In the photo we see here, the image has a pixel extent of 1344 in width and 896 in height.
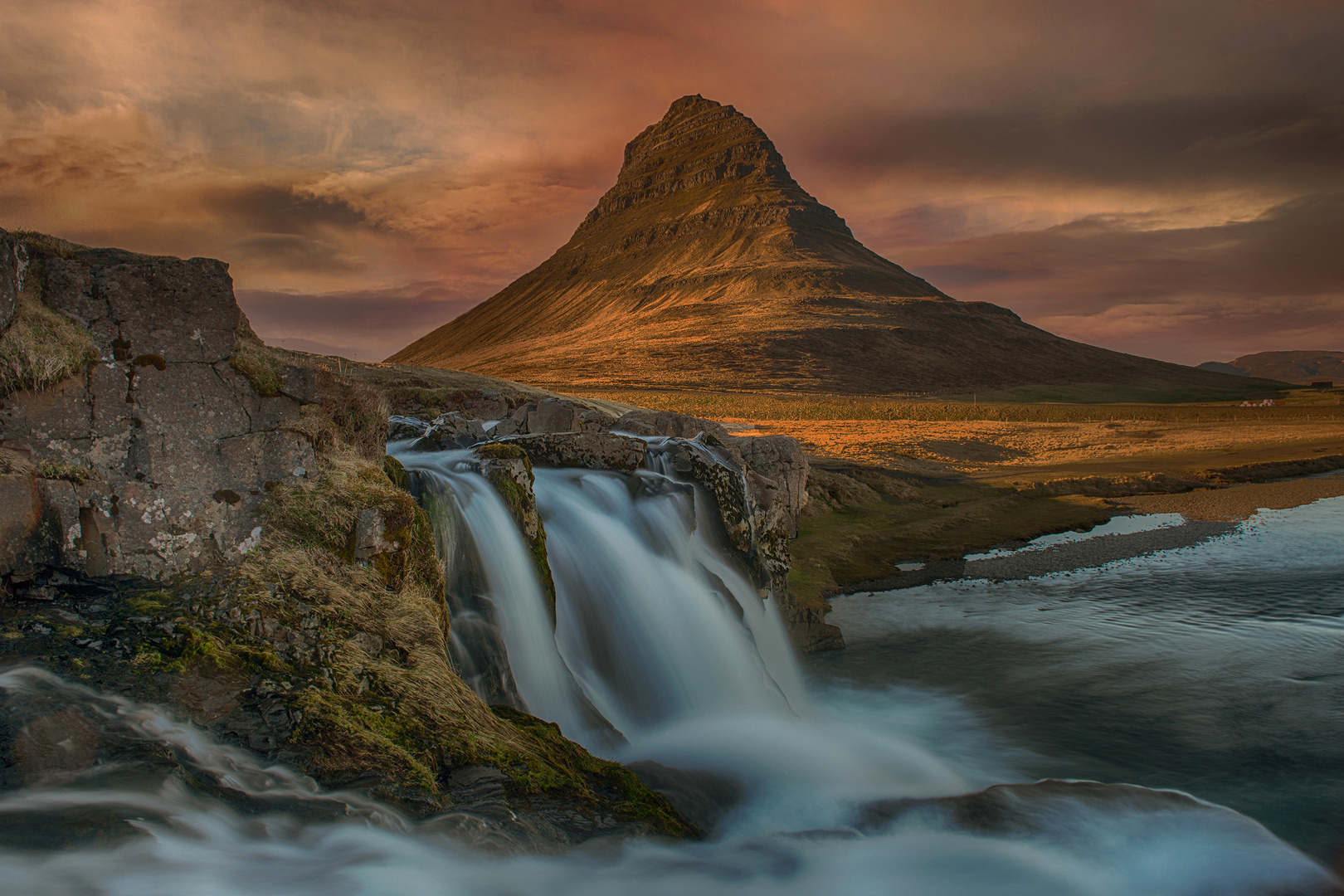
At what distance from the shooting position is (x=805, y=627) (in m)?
14.4

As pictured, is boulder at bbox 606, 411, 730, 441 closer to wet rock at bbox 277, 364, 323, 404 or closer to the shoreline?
the shoreline

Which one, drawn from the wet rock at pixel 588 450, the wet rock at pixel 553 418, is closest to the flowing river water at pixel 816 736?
the wet rock at pixel 588 450

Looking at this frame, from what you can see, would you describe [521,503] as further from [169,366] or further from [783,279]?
[783,279]

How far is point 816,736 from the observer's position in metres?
10.2

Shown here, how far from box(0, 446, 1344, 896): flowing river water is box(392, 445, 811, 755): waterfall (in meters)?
0.04

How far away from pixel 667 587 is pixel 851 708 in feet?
11.7

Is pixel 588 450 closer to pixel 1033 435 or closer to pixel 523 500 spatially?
pixel 523 500

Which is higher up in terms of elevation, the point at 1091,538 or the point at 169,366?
the point at 169,366

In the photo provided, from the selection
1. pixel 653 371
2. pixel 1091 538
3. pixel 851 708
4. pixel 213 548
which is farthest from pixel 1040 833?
pixel 653 371

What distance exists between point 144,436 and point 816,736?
346 inches

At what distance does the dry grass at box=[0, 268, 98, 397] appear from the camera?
5.71 metres

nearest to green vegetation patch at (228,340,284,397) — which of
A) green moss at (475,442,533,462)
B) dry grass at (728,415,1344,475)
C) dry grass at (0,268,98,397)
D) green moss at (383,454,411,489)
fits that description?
dry grass at (0,268,98,397)

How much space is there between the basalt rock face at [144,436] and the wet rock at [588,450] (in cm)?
670

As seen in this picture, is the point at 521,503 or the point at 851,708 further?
the point at 851,708
